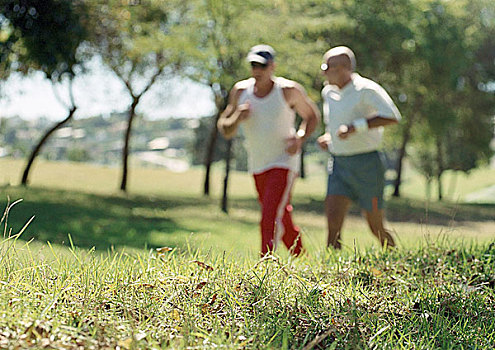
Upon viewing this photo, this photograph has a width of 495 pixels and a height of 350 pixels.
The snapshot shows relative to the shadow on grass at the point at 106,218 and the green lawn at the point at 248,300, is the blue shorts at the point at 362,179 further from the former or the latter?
the green lawn at the point at 248,300

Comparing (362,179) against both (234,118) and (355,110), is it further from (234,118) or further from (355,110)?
(234,118)

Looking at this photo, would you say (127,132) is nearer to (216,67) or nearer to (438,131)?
(216,67)

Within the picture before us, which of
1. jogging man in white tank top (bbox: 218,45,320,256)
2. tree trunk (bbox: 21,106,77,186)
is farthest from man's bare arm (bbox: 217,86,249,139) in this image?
tree trunk (bbox: 21,106,77,186)

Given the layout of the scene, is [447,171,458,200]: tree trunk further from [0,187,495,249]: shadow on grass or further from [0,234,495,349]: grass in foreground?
[0,234,495,349]: grass in foreground

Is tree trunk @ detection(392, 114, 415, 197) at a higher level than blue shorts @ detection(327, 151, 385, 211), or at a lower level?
higher

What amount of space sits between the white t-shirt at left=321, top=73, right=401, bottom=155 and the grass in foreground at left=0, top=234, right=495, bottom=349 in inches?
86.0

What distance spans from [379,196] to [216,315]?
12.3ft

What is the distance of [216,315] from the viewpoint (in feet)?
9.12

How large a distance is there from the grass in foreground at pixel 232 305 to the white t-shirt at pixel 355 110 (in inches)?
86.0

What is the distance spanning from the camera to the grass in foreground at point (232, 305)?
247cm

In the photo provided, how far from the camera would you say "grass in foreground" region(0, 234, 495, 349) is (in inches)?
97.4

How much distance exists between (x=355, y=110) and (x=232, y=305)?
3.59m

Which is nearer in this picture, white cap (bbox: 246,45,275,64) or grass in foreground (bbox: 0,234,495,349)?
grass in foreground (bbox: 0,234,495,349)

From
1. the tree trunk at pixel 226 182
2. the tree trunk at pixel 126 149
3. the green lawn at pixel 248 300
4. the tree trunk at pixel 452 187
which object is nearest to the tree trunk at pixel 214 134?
the tree trunk at pixel 226 182
